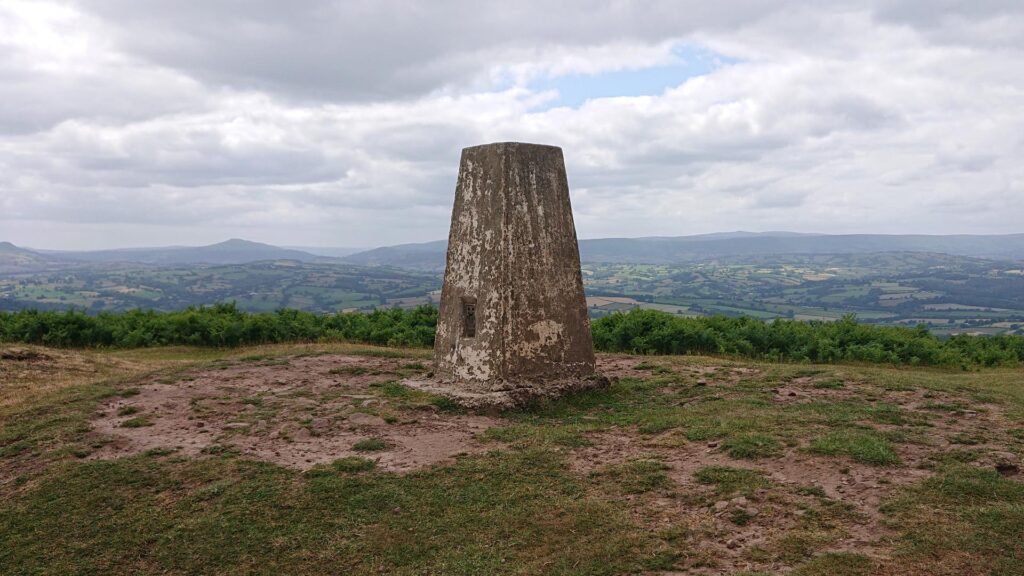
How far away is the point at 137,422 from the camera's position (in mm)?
9188

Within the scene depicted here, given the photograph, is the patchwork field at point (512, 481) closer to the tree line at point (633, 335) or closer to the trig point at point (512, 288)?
the trig point at point (512, 288)

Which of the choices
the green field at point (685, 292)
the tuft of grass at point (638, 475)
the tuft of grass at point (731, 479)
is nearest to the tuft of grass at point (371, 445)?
the tuft of grass at point (638, 475)

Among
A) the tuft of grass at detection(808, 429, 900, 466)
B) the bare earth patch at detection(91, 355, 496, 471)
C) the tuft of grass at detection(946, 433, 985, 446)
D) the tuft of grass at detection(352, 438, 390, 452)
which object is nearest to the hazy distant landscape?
the bare earth patch at detection(91, 355, 496, 471)

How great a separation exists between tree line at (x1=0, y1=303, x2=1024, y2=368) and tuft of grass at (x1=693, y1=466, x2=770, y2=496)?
9.48 meters

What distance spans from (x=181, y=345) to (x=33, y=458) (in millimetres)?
9839

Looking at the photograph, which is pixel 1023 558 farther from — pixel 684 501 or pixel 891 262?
pixel 891 262

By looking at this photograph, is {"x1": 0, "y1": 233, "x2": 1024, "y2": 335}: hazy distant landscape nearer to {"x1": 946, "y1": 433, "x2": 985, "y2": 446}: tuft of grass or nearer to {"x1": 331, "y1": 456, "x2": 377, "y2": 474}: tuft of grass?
{"x1": 946, "y1": 433, "x2": 985, "y2": 446}: tuft of grass

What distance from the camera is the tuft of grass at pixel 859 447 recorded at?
7.06m

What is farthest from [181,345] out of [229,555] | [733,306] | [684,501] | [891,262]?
[891,262]

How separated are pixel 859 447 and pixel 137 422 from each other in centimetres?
919

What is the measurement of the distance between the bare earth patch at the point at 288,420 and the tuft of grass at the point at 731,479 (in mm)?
2737

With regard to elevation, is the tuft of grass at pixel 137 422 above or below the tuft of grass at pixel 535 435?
above

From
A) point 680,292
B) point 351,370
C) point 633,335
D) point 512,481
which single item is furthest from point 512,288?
point 680,292

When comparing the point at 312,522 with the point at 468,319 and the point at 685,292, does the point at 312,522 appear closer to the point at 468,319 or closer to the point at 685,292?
the point at 468,319
